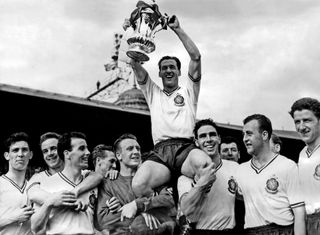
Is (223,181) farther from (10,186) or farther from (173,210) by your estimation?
(10,186)

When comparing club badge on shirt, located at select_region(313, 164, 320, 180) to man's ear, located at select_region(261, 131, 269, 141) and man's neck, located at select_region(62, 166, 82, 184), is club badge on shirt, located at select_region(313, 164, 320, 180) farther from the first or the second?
man's neck, located at select_region(62, 166, 82, 184)

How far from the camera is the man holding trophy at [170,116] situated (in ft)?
18.4

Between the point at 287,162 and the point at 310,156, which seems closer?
the point at 310,156

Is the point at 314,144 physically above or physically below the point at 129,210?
above

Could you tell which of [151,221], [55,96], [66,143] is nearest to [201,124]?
[151,221]

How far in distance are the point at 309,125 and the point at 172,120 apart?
1.36m

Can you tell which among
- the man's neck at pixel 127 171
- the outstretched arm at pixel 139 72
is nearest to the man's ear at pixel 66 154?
the man's neck at pixel 127 171

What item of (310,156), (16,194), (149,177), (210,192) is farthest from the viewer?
(16,194)

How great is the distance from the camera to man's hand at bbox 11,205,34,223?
5.85 meters

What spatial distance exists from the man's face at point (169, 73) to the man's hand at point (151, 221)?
1.34 m

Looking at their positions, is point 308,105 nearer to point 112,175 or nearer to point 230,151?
point 230,151

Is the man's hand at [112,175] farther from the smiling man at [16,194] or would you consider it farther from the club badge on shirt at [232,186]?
the club badge on shirt at [232,186]

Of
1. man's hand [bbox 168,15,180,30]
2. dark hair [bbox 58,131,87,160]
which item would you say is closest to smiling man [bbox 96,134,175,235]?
dark hair [bbox 58,131,87,160]

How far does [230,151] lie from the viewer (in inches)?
270
